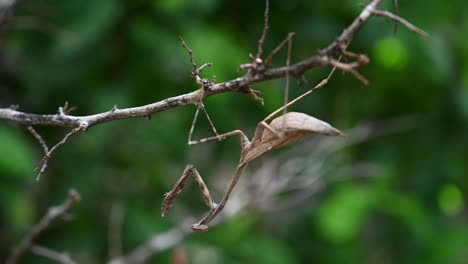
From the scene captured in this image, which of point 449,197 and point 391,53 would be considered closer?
point 391,53

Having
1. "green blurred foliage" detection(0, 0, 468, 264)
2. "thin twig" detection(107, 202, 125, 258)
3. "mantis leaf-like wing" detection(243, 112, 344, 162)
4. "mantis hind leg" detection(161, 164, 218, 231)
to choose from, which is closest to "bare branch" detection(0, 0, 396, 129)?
"mantis leaf-like wing" detection(243, 112, 344, 162)

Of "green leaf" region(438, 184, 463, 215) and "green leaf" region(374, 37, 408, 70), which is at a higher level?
"green leaf" region(374, 37, 408, 70)

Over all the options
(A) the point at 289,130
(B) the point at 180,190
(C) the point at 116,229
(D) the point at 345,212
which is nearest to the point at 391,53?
(D) the point at 345,212

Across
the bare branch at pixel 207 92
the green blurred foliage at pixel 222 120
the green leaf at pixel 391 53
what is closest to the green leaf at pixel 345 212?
the green blurred foliage at pixel 222 120

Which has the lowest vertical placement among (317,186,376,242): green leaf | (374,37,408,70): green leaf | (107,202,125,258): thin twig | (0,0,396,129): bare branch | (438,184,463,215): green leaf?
(438,184,463,215): green leaf

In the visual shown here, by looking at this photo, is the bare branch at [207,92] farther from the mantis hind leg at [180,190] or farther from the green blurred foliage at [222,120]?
the green blurred foliage at [222,120]

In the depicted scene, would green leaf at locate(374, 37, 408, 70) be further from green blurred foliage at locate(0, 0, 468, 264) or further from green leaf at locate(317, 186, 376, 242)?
green leaf at locate(317, 186, 376, 242)

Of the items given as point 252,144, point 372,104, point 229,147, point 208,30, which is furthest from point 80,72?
point 252,144

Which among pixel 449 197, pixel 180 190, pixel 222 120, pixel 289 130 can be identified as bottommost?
pixel 449 197

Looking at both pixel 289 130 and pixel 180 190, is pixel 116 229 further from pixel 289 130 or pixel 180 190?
pixel 289 130
